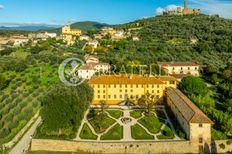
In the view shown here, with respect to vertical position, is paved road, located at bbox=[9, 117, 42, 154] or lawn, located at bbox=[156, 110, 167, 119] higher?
lawn, located at bbox=[156, 110, 167, 119]

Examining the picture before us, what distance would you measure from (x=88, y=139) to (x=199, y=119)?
1431cm

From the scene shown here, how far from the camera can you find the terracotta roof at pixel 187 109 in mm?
36188

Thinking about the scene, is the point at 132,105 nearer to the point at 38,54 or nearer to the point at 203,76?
the point at 203,76

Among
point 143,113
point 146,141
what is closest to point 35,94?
point 143,113

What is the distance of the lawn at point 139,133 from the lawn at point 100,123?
368 cm

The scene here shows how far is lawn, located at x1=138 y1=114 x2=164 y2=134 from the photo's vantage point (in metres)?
40.4

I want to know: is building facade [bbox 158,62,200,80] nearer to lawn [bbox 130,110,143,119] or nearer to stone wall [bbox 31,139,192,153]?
lawn [bbox 130,110,143,119]

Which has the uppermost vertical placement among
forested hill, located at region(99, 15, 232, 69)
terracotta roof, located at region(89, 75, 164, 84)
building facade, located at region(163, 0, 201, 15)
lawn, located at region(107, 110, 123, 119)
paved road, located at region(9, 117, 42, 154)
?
building facade, located at region(163, 0, 201, 15)

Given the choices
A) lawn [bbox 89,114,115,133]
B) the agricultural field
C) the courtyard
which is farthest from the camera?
the agricultural field

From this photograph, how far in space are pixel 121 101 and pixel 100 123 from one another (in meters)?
13.8

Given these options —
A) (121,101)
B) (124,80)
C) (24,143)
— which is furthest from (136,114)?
(24,143)

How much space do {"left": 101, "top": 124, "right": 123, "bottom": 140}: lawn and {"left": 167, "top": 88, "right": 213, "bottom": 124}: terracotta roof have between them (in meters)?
8.90

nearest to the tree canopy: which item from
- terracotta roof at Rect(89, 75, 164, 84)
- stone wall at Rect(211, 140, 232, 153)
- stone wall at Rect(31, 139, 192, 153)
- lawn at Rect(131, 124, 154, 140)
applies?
stone wall at Rect(31, 139, 192, 153)

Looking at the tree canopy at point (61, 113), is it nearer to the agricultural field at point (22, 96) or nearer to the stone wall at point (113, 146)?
the stone wall at point (113, 146)
